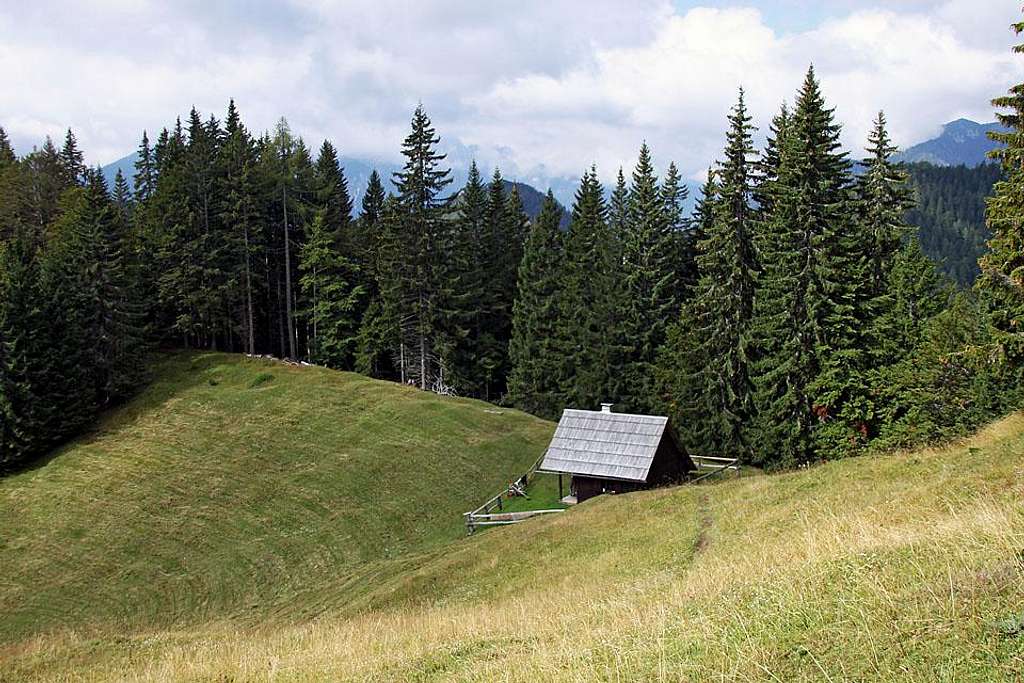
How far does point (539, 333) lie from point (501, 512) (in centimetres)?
2605

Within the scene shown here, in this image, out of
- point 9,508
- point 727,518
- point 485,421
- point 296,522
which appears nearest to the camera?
point 727,518

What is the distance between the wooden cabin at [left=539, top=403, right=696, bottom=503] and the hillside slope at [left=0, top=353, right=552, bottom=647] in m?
5.47

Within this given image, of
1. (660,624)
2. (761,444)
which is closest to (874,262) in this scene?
(761,444)

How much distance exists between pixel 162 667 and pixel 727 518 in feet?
46.2

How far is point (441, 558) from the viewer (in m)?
27.3

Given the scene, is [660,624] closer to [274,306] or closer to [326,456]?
[326,456]

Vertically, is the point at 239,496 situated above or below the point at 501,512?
above

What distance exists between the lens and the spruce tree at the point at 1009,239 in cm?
2416

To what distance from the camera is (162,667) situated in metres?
13.7

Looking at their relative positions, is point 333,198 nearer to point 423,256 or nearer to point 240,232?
point 240,232

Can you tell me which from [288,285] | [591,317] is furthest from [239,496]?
[288,285]

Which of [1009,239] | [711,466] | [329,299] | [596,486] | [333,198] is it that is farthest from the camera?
[333,198]

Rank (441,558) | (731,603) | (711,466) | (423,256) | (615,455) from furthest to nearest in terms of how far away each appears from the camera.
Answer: (423,256), (711,466), (615,455), (441,558), (731,603)

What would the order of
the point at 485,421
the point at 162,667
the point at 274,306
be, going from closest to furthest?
the point at 162,667 < the point at 485,421 < the point at 274,306
